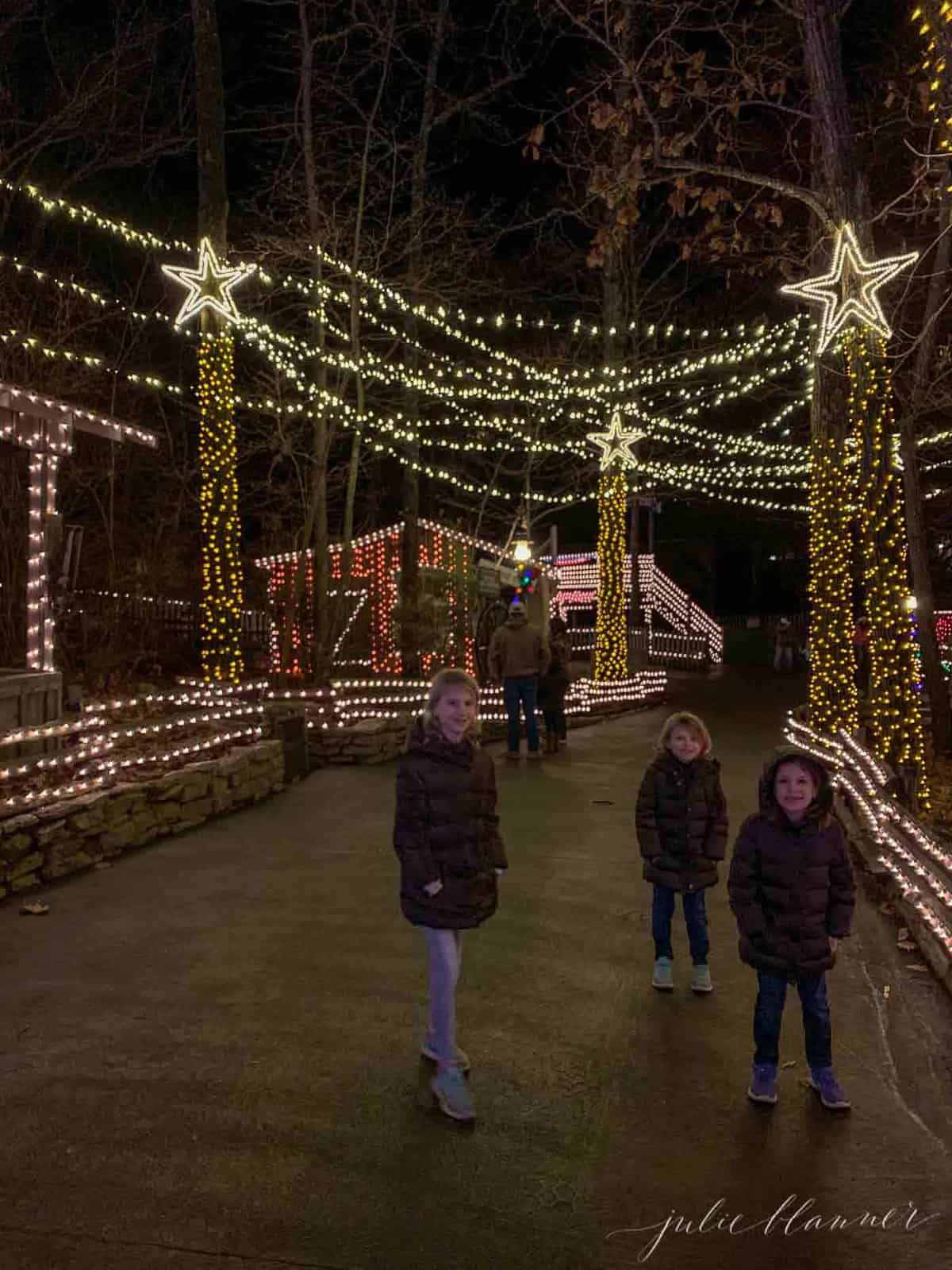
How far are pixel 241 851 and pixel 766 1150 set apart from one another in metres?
5.21

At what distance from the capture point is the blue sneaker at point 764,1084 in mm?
4137

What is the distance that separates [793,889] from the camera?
4176 millimetres

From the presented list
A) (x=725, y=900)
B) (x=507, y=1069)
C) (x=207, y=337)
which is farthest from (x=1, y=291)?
(x=507, y=1069)

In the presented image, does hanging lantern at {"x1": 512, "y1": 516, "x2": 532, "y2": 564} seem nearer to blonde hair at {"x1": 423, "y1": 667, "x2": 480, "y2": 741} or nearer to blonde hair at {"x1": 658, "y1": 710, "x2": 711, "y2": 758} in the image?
blonde hair at {"x1": 658, "y1": 710, "x2": 711, "y2": 758}

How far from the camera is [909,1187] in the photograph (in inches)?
139

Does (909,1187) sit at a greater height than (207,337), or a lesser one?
lesser

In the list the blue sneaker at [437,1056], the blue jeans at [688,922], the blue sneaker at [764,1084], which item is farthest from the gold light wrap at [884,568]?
the blue sneaker at [437,1056]

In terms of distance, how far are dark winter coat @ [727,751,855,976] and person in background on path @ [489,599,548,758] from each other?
8.60 metres

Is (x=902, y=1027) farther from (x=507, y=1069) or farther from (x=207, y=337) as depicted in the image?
(x=207, y=337)

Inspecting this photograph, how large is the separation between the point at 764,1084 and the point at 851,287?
346 inches

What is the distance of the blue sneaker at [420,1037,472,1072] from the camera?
4234mm

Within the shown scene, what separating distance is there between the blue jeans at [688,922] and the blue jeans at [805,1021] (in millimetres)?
1185

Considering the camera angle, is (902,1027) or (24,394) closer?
(902,1027)
